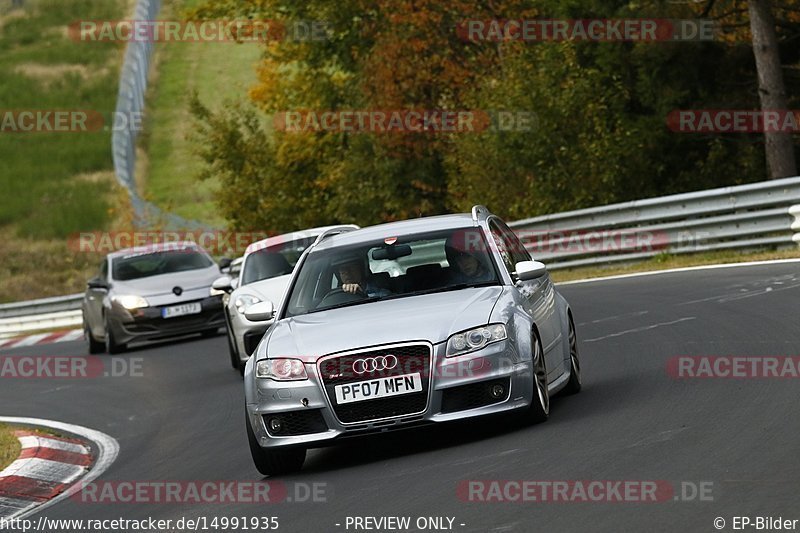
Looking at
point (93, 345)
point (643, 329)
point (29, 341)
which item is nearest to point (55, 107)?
point (29, 341)

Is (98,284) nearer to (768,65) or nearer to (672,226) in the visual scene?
(672,226)

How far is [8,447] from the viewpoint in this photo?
13469 mm

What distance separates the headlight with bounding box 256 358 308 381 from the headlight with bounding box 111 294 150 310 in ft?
43.8

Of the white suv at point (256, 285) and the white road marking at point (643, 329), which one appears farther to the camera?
the white suv at point (256, 285)

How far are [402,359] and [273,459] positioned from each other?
1.07 m

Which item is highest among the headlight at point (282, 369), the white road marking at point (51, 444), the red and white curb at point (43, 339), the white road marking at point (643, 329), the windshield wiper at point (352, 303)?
the windshield wiper at point (352, 303)

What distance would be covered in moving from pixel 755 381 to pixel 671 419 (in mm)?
1455

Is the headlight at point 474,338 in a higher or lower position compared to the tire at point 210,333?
higher

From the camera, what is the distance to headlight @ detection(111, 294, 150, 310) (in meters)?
23.1

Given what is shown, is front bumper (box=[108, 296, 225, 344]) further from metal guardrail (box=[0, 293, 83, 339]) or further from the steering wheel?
metal guardrail (box=[0, 293, 83, 339])

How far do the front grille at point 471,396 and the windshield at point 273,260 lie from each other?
8.54m

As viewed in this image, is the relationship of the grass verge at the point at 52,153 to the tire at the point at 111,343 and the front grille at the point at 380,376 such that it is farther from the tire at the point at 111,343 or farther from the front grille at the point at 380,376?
the front grille at the point at 380,376

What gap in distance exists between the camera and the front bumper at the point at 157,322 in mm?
23109

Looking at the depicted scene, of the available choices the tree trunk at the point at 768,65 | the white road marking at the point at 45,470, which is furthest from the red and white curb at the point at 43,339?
the white road marking at the point at 45,470
